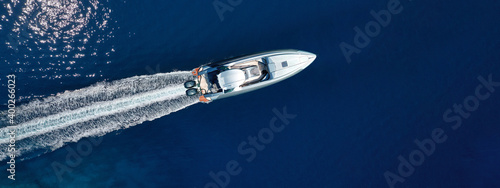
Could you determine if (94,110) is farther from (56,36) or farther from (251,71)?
(251,71)

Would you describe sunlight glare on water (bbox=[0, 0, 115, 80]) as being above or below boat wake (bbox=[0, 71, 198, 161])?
above

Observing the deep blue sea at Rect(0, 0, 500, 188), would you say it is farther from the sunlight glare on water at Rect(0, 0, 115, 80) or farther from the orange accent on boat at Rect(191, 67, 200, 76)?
the orange accent on boat at Rect(191, 67, 200, 76)

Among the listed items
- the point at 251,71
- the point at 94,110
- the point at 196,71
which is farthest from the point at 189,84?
the point at 94,110

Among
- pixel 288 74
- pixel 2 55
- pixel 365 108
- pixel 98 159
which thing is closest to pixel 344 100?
pixel 365 108

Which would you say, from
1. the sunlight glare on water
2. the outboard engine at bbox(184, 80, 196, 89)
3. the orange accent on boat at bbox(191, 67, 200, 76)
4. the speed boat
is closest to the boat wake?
the orange accent on boat at bbox(191, 67, 200, 76)

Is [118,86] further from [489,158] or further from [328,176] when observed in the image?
[489,158]

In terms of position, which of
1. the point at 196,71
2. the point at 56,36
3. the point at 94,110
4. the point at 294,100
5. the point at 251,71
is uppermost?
the point at 56,36
